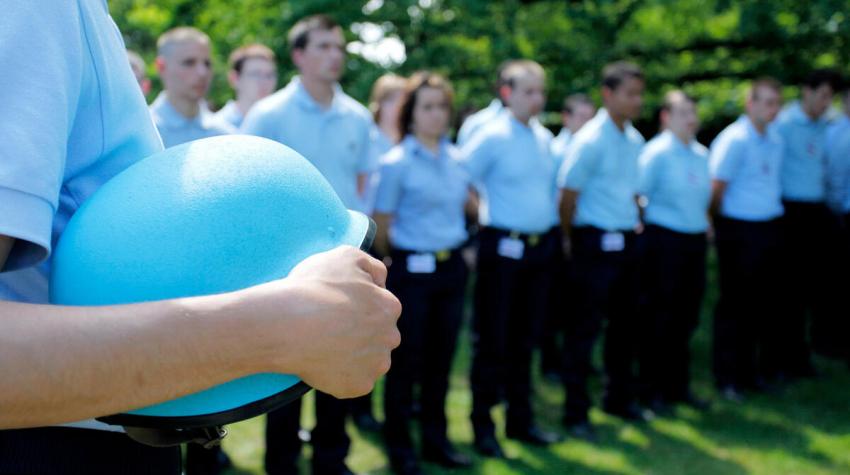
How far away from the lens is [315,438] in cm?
423

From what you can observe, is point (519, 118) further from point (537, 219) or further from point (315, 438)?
point (315, 438)

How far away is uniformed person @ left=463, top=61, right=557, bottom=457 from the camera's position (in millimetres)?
5066

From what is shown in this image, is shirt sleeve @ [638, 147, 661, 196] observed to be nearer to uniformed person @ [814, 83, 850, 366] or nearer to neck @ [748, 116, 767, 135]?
neck @ [748, 116, 767, 135]

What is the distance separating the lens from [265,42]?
9.48 m

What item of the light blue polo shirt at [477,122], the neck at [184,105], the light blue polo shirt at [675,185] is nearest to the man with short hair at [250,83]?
the neck at [184,105]

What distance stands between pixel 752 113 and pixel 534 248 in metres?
2.62

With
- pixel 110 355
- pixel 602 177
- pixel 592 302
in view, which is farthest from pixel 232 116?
pixel 110 355

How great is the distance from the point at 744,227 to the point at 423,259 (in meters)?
3.13

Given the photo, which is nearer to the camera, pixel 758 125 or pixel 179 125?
pixel 179 125

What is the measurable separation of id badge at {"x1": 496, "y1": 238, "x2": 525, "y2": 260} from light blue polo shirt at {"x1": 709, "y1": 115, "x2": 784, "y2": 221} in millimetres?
2249

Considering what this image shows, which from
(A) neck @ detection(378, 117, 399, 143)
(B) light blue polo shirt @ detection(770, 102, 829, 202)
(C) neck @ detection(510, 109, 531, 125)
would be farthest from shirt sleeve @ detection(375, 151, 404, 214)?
(B) light blue polo shirt @ detection(770, 102, 829, 202)

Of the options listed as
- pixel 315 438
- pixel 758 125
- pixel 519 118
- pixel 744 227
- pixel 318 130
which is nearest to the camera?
pixel 315 438

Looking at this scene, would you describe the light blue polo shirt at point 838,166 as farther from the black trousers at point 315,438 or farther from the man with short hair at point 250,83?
the black trousers at point 315,438

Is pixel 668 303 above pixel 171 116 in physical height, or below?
below
